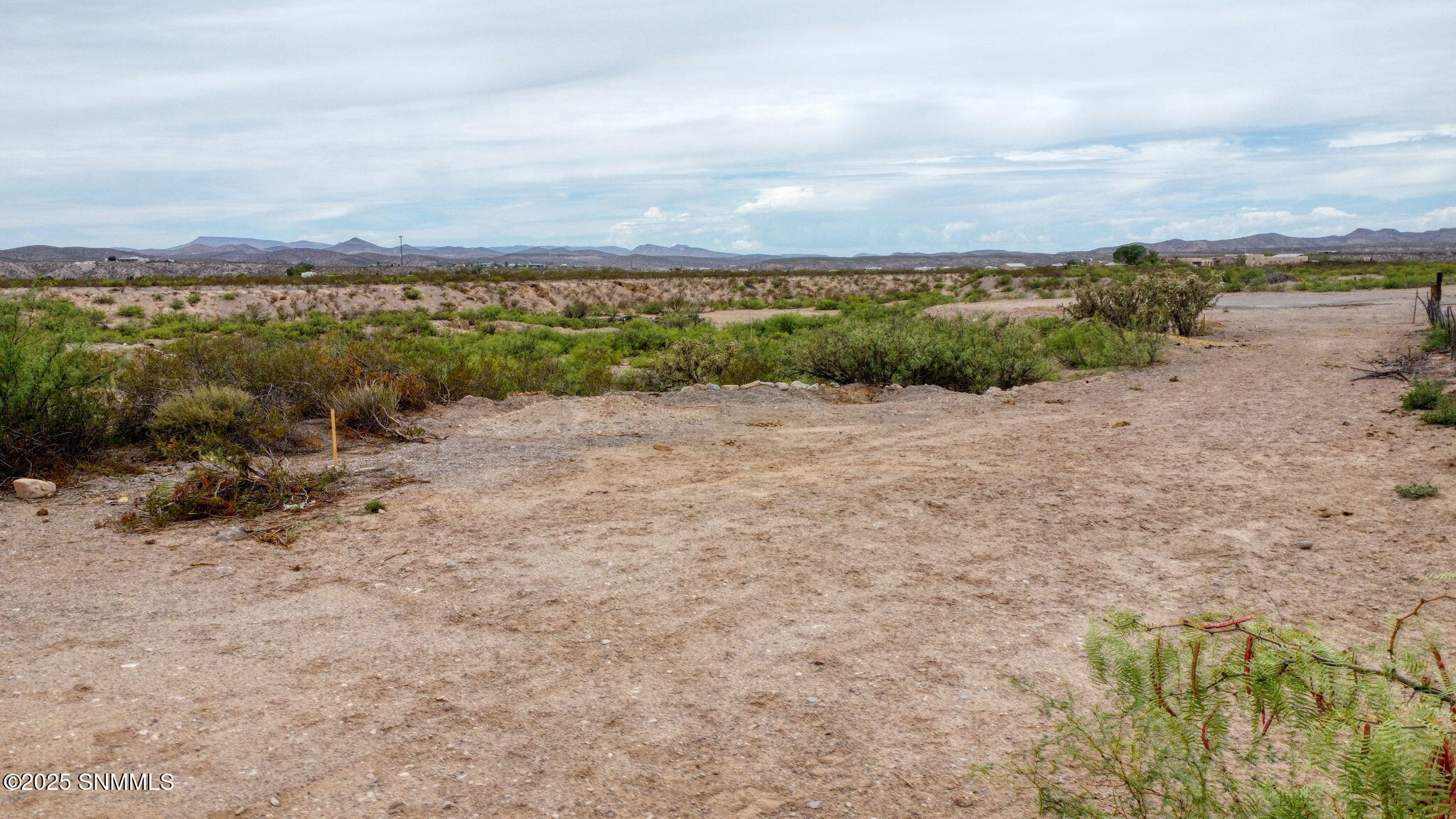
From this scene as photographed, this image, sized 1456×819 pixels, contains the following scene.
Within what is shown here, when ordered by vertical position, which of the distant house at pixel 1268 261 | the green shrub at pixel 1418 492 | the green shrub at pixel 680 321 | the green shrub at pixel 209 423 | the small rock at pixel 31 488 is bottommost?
the small rock at pixel 31 488

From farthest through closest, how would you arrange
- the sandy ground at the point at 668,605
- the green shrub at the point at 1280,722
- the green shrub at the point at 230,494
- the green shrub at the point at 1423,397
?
the green shrub at the point at 1423,397 < the green shrub at the point at 230,494 < the sandy ground at the point at 668,605 < the green shrub at the point at 1280,722

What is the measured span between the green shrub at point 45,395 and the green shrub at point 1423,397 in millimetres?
13083

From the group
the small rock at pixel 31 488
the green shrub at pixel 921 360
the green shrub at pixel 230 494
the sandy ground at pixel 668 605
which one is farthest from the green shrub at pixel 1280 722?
the green shrub at pixel 921 360

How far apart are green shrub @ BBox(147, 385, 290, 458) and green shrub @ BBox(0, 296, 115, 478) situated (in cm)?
55

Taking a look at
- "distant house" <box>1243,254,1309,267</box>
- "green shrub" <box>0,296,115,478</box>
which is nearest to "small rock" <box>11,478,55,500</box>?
"green shrub" <box>0,296,115,478</box>

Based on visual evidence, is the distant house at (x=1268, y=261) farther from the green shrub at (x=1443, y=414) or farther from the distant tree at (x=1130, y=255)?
the green shrub at (x=1443, y=414)

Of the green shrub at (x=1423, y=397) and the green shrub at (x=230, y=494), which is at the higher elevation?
the green shrub at (x=1423, y=397)

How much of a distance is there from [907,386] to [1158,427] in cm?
408

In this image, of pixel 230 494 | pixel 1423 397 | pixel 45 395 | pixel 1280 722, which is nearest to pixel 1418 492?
pixel 1423 397

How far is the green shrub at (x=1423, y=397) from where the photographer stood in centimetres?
1023

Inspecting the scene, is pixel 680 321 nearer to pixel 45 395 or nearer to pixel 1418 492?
pixel 45 395

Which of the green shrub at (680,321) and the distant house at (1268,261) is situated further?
the distant house at (1268,261)

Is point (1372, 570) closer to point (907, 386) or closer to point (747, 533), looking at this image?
point (747, 533)

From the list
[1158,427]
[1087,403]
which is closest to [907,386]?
[1087,403]
